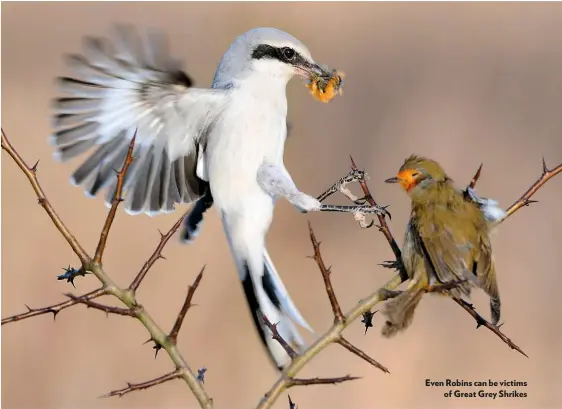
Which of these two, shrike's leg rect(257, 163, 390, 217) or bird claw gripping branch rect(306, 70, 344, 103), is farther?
bird claw gripping branch rect(306, 70, 344, 103)

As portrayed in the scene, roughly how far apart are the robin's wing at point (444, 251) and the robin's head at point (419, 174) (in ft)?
0.34

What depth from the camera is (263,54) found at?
234 cm

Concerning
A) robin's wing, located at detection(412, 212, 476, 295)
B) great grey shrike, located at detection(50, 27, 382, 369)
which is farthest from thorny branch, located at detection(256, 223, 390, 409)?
great grey shrike, located at detection(50, 27, 382, 369)

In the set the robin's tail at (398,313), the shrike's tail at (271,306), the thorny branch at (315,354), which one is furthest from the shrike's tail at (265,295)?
the thorny branch at (315,354)

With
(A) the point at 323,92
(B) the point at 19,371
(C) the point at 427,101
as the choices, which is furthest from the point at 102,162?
(C) the point at 427,101

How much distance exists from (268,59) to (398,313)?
960 millimetres

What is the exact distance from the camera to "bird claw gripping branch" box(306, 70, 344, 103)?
7.63ft

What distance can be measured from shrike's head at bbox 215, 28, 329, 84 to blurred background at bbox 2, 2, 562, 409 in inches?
36.3

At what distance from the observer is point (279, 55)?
7.71ft

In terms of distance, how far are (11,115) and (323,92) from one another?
2.62 m

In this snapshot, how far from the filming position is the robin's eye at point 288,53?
2346 mm

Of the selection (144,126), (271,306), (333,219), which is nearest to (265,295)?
(271,306)

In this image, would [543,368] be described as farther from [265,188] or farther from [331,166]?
[265,188]

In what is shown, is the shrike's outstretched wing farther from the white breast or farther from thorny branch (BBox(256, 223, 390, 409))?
thorny branch (BBox(256, 223, 390, 409))
